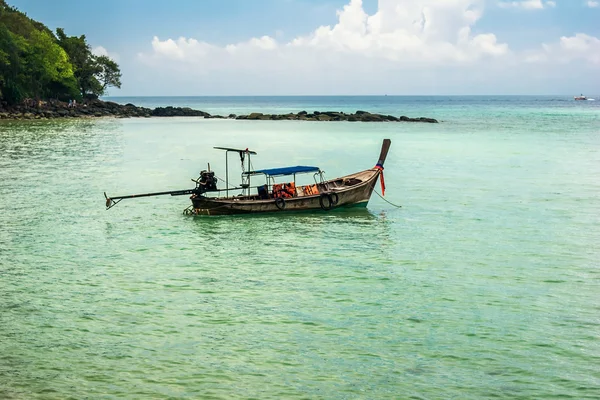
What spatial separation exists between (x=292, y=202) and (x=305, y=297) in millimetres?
10574

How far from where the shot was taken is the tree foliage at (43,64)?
A: 95.1m

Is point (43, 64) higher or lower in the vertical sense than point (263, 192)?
higher

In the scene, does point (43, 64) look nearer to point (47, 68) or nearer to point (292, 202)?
point (47, 68)

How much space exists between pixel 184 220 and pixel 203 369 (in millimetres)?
14762

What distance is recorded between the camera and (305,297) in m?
16.3

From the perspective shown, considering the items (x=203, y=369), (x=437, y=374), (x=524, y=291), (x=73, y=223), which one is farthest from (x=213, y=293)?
(x=73, y=223)

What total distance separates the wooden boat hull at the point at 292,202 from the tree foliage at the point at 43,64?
77.3 m

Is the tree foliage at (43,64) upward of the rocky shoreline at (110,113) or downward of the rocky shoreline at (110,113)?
upward

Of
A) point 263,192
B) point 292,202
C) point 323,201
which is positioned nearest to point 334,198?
point 323,201

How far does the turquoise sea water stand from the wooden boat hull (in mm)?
636

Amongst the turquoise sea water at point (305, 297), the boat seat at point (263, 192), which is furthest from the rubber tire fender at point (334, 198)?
the boat seat at point (263, 192)

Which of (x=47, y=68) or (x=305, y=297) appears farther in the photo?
(x=47, y=68)

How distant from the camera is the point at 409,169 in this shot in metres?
45.1

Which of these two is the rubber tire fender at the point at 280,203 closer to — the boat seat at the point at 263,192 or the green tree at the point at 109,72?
the boat seat at the point at 263,192
